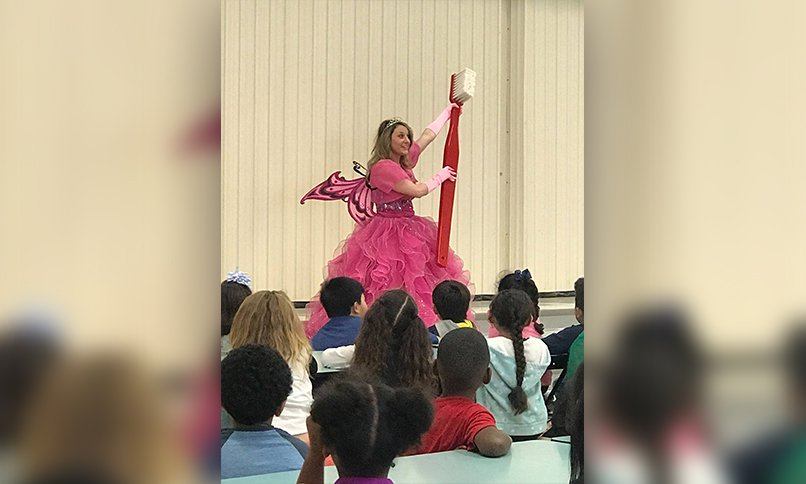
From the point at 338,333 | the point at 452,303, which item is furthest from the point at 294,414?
the point at 452,303

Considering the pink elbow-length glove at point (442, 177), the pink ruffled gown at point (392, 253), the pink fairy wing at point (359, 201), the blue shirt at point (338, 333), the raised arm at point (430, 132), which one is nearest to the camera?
the blue shirt at point (338, 333)

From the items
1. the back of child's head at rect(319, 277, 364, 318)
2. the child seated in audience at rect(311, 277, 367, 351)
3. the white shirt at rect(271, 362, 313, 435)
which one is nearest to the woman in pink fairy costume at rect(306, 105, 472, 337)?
the child seated in audience at rect(311, 277, 367, 351)

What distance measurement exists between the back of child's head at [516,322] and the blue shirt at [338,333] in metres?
0.34

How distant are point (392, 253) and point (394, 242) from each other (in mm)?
42

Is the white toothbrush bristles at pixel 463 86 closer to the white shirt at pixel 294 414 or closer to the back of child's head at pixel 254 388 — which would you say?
the white shirt at pixel 294 414

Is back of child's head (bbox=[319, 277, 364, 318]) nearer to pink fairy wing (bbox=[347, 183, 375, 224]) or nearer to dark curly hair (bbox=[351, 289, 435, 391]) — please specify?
dark curly hair (bbox=[351, 289, 435, 391])

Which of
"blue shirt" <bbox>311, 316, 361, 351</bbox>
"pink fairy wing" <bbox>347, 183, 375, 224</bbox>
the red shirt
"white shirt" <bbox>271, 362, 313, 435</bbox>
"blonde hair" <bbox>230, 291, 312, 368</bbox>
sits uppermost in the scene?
"pink fairy wing" <bbox>347, 183, 375, 224</bbox>

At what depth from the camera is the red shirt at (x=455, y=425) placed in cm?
108

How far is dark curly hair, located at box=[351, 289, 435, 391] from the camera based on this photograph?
4.58ft

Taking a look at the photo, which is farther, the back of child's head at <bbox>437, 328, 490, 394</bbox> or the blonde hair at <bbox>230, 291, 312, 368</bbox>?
the blonde hair at <bbox>230, 291, 312, 368</bbox>
